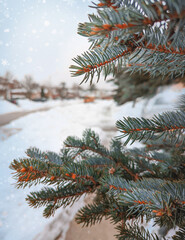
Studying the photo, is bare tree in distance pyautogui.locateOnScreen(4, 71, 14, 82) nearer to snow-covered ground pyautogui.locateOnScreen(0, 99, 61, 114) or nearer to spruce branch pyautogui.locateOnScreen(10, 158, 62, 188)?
snow-covered ground pyautogui.locateOnScreen(0, 99, 61, 114)

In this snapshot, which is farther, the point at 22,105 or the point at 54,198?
the point at 22,105

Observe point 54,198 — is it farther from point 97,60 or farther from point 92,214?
point 97,60

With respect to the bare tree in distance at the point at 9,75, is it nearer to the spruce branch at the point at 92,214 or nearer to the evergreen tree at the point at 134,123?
the evergreen tree at the point at 134,123

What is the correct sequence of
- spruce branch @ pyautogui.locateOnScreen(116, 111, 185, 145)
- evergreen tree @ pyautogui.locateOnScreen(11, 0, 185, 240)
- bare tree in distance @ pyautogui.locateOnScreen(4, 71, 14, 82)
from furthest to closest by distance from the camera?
1. bare tree in distance @ pyautogui.locateOnScreen(4, 71, 14, 82)
2. spruce branch @ pyautogui.locateOnScreen(116, 111, 185, 145)
3. evergreen tree @ pyautogui.locateOnScreen(11, 0, 185, 240)

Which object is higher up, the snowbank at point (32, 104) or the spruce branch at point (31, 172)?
the spruce branch at point (31, 172)

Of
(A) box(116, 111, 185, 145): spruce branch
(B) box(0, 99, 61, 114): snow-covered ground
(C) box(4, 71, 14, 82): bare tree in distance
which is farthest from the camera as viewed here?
(B) box(0, 99, 61, 114): snow-covered ground

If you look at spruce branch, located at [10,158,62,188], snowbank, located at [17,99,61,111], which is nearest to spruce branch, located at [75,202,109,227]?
spruce branch, located at [10,158,62,188]

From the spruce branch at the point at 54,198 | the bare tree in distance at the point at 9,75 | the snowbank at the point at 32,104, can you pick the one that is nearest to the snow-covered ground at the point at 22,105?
the snowbank at the point at 32,104

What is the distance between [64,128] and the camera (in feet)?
9.81

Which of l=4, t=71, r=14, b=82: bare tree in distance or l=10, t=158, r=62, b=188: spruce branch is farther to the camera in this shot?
l=4, t=71, r=14, b=82: bare tree in distance

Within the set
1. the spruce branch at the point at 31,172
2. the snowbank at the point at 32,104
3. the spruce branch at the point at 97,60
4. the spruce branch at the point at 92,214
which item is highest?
the spruce branch at the point at 97,60

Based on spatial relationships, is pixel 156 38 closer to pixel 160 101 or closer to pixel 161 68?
pixel 161 68

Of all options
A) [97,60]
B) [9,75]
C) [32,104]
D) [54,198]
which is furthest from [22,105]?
[97,60]

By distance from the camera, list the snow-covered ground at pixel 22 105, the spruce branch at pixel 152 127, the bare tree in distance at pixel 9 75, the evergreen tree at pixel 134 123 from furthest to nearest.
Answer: the snow-covered ground at pixel 22 105 → the bare tree in distance at pixel 9 75 → the spruce branch at pixel 152 127 → the evergreen tree at pixel 134 123
